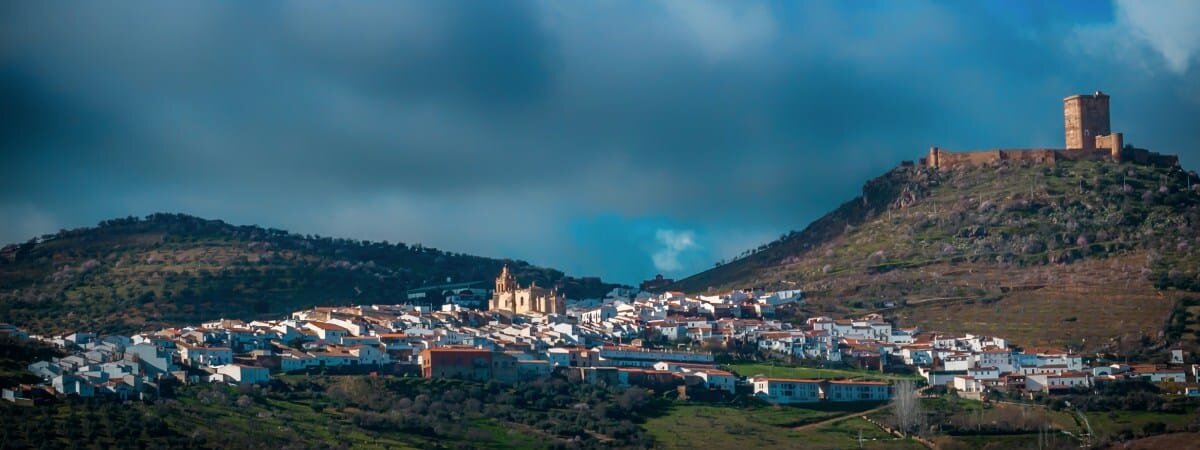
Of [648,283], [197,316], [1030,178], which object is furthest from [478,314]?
[1030,178]

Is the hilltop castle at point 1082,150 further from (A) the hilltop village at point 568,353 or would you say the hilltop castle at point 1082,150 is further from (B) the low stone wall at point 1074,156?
(A) the hilltop village at point 568,353

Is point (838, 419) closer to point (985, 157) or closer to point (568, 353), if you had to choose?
point (568, 353)

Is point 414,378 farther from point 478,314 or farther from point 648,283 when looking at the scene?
point 648,283

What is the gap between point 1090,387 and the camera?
8581 cm

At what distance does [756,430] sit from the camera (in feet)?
260

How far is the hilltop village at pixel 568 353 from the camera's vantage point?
266 feet

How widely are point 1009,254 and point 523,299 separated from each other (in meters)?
25.1

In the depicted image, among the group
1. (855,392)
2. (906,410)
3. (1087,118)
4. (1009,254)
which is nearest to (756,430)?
(906,410)

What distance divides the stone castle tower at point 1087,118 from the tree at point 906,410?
43.4m

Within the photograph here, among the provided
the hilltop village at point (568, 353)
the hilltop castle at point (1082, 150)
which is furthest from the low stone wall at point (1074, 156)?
the hilltop village at point (568, 353)

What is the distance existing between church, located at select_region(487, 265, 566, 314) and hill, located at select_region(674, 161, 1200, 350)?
39.8 feet

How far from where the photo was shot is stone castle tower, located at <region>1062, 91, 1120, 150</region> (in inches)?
4813

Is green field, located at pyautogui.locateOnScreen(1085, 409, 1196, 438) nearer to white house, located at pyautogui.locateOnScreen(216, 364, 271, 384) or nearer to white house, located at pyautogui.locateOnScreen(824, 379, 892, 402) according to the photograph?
white house, located at pyautogui.locateOnScreen(824, 379, 892, 402)

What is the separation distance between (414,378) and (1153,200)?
47.8 meters
